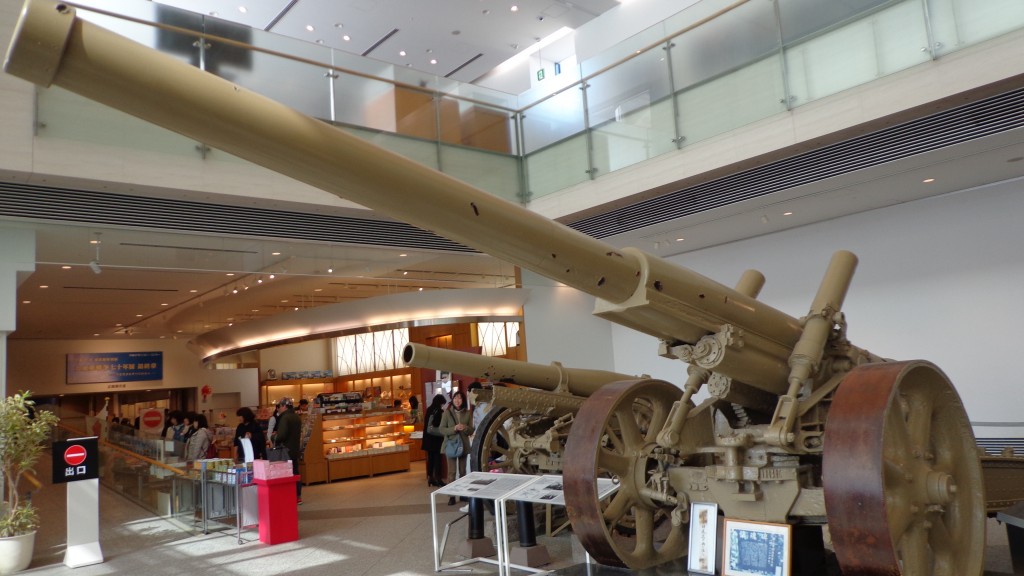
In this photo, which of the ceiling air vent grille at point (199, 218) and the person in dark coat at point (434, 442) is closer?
the ceiling air vent grille at point (199, 218)

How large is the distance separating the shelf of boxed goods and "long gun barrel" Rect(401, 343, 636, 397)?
6.03 meters

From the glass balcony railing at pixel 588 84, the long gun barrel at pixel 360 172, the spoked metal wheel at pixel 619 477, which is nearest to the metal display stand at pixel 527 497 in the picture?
the spoked metal wheel at pixel 619 477

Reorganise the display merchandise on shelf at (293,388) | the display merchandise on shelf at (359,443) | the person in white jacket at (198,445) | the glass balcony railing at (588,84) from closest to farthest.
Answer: the glass balcony railing at (588,84) < the person in white jacket at (198,445) < the display merchandise on shelf at (359,443) < the display merchandise on shelf at (293,388)

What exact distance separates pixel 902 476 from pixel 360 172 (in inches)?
117

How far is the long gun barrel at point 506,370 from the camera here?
21.7ft

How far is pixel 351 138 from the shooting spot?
2.41m

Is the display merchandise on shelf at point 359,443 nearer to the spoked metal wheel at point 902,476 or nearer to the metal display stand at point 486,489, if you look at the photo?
the metal display stand at point 486,489

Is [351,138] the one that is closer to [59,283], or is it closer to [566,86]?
[566,86]

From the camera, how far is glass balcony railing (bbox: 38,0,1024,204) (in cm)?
748

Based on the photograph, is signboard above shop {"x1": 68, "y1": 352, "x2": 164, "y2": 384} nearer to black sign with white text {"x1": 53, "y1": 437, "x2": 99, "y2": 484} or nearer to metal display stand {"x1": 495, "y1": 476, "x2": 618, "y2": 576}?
black sign with white text {"x1": 53, "y1": 437, "x2": 99, "y2": 484}

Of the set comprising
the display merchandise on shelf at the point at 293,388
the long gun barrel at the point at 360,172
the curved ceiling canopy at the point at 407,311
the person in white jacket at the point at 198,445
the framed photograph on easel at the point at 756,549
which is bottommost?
the framed photograph on easel at the point at 756,549

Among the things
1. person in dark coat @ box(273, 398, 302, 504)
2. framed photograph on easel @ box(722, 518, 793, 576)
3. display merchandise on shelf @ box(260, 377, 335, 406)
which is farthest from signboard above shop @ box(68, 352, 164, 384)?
framed photograph on easel @ box(722, 518, 793, 576)

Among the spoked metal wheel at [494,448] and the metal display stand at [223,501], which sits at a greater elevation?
the spoked metal wheel at [494,448]

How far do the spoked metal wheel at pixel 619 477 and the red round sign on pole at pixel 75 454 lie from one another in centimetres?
546
